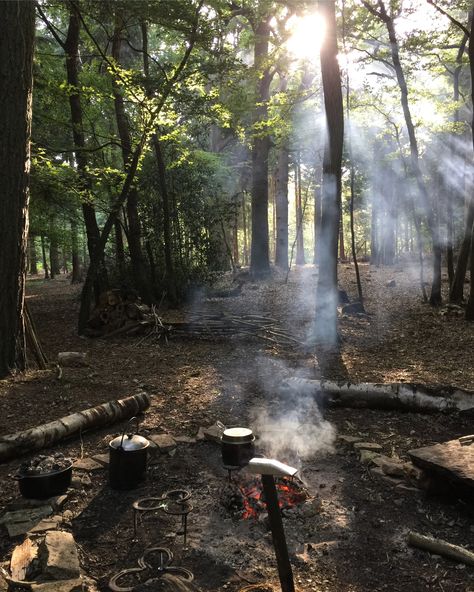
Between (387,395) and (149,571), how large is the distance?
338cm

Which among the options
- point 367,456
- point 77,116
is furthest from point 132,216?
point 367,456

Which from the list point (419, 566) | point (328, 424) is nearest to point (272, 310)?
point (328, 424)

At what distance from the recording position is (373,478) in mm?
3684

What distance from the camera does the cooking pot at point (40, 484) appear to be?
10.6 feet

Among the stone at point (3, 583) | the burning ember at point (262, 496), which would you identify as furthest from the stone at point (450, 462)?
the stone at point (3, 583)

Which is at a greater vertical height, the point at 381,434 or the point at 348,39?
the point at 348,39

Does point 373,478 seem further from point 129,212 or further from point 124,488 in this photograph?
point 129,212

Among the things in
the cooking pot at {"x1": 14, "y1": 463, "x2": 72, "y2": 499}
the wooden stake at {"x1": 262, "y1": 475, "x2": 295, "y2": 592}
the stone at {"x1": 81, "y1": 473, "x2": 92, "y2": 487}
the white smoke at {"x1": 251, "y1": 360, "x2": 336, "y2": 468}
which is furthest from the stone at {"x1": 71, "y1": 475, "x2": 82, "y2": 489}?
the wooden stake at {"x1": 262, "y1": 475, "x2": 295, "y2": 592}

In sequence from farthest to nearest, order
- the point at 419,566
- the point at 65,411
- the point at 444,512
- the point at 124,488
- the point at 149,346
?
1. the point at 149,346
2. the point at 65,411
3. the point at 124,488
4. the point at 444,512
5. the point at 419,566

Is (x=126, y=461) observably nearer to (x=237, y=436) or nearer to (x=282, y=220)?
(x=237, y=436)

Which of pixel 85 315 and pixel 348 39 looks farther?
pixel 348 39

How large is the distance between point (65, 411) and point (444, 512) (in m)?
3.79

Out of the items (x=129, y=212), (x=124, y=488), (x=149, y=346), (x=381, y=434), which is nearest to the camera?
(x=124, y=488)

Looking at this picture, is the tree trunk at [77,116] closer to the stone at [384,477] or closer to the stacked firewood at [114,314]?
the stacked firewood at [114,314]
